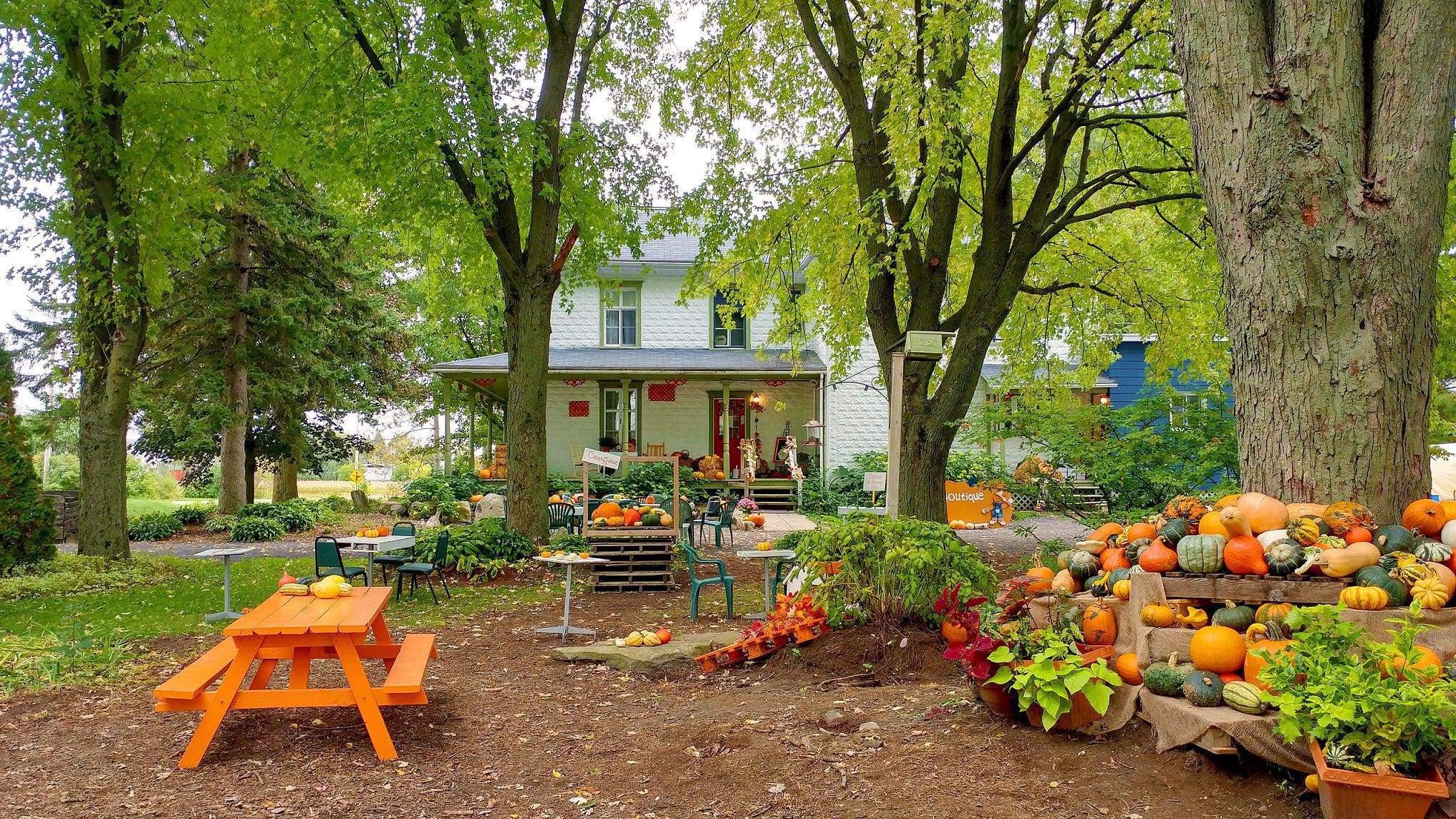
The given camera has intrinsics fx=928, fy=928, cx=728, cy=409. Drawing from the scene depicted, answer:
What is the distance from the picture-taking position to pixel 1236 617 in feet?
13.4

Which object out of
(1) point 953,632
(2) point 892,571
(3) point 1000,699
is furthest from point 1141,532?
(2) point 892,571

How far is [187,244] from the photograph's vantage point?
41.2ft

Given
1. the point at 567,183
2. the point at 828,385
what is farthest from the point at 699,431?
the point at 567,183

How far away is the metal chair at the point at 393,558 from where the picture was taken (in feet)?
34.0

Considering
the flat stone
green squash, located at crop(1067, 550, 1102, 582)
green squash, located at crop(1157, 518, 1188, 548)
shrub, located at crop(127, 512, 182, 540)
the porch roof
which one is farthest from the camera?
the porch roof

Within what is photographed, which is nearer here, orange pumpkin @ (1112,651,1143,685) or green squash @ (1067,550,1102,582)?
orange pumpkin @ (1112,651,1143,685)

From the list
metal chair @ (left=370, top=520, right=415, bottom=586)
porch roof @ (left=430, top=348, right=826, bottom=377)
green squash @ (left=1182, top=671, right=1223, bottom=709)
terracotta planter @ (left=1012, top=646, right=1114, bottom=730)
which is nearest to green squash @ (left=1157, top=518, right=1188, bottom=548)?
terracotta planter @ (left=1012, top=646, right=1114, bottom=730)

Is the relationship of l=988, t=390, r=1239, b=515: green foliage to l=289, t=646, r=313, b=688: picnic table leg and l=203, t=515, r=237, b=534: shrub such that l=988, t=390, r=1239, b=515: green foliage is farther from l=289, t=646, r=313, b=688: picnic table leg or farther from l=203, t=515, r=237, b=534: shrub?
l=203, t=515, r=237, b=534: shrub

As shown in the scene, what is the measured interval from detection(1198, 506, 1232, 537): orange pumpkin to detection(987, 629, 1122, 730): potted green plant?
0.73m

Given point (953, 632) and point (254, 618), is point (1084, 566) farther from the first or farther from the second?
point (254, 618)

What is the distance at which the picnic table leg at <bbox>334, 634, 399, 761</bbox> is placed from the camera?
470 centimetres

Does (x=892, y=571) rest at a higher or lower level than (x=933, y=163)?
lower

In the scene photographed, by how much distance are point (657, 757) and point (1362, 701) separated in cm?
312

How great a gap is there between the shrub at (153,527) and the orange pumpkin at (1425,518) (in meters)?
Result: 20.5
